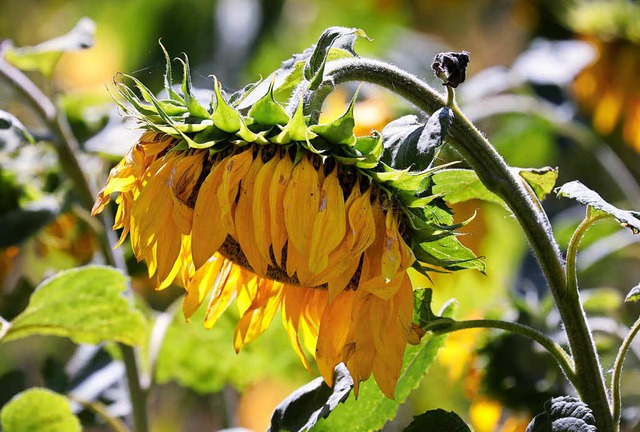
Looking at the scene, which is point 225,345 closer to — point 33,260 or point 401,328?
point 33,260

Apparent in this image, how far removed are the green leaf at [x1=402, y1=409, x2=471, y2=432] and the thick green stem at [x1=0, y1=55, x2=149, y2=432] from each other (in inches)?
15.2

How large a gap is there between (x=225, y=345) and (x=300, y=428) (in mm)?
540

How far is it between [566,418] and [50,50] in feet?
1.95

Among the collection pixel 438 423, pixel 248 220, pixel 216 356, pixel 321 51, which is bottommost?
pixel 216 356

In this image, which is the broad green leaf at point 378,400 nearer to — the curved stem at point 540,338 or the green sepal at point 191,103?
the curved stem at point 540,338

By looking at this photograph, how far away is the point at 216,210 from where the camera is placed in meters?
0.62

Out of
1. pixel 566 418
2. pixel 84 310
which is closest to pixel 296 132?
pixel 566 418

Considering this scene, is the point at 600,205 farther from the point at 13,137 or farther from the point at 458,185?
the point at 13,137

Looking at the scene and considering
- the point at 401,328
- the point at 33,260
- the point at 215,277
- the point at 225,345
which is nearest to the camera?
the point at 401,328

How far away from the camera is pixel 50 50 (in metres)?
0.99

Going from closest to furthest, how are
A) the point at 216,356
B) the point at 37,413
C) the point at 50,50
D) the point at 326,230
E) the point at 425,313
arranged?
the point at 326,230, the point at 425,313, the point at 37,413, the point at 50,50, the point at 216,356

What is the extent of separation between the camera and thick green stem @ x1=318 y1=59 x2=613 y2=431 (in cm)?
65

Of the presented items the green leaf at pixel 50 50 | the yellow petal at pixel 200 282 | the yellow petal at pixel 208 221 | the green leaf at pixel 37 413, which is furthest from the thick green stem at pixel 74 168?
the yellow petal at pixel 208 221

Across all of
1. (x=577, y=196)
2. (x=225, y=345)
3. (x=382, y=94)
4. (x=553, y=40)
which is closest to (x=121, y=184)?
(x=577, y=196)
